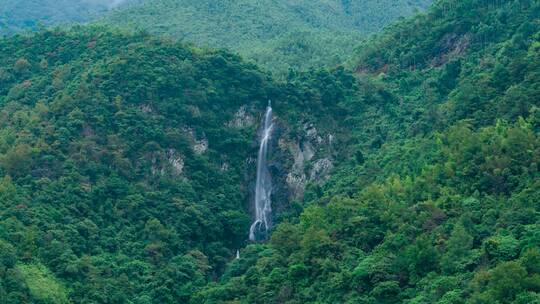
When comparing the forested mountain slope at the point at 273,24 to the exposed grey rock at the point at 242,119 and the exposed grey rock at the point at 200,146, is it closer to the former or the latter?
the exposed grey rock at the point at 242,119

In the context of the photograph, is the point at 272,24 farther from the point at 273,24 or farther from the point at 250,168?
the point at 250,168

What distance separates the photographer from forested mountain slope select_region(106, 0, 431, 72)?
84.4 meters

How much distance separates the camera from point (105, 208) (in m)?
55.3

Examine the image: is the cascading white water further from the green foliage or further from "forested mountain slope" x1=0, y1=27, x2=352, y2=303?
the green foliage

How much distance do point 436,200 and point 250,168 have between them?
16291mm

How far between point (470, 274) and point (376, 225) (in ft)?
26.6

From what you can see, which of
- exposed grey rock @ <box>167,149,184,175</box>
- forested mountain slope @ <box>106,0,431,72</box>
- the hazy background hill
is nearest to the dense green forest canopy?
exposed grey rock @ <box>167,149,184,175</box>

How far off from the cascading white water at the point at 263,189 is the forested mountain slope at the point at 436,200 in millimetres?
2802

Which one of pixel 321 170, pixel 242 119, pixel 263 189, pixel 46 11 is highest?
pixel 242 119

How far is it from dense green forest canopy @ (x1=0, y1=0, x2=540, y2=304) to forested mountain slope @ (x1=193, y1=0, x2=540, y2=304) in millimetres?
100

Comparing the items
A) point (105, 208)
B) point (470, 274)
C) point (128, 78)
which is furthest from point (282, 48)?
point (470, 274)

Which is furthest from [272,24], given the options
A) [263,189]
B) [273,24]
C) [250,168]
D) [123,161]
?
[123,161]

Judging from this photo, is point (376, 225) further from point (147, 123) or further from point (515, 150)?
point (147, 123)

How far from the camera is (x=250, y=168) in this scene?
207 feet
